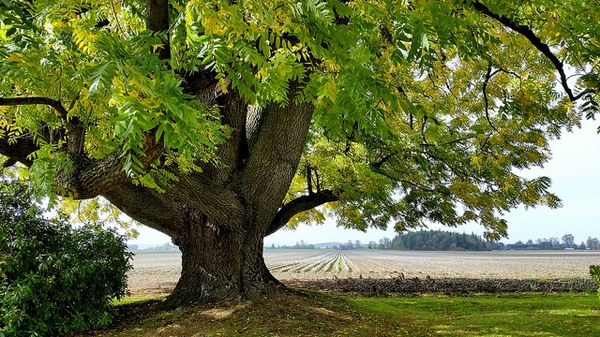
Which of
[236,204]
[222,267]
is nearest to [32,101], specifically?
[236,204]

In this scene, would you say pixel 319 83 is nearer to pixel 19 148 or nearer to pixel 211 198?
pixel 211 198

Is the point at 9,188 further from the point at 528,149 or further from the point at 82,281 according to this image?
the point at 528,149

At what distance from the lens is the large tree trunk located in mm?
7441

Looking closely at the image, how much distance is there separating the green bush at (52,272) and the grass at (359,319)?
0.71m

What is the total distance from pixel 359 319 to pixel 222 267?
271cm

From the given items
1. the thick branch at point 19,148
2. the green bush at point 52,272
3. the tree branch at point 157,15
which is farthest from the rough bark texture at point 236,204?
the tree branch at point 157,15

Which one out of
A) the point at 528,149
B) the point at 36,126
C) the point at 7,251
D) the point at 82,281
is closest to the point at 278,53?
the point at 36,126

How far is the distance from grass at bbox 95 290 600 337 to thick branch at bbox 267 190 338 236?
6.54 feet

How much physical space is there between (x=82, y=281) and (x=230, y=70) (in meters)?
5.73

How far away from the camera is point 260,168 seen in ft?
24.5

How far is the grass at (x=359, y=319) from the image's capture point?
6.02 m

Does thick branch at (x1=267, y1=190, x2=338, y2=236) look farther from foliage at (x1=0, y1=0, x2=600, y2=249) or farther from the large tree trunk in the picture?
the large tree trunk

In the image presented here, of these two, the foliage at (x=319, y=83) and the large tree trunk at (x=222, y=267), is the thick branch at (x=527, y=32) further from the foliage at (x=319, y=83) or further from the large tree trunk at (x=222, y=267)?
the large tree trunk at (x=222, y=267)

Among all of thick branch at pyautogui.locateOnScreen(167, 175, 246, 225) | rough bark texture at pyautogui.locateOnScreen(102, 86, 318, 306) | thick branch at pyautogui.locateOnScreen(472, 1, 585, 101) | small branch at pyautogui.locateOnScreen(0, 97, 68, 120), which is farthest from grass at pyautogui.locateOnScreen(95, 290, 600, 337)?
small branch at pyautogui.locateOnScreen(0, 97, 68, 120)
